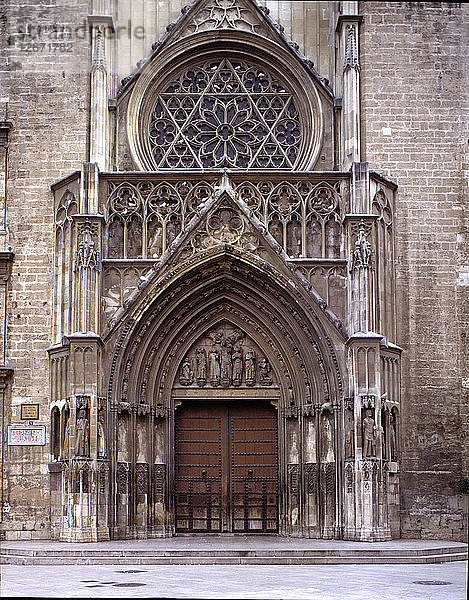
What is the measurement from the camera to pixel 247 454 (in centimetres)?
2033

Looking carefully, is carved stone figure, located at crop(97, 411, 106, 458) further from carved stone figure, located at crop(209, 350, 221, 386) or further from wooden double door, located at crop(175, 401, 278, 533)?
carved stone figure, located at crop(209, 350, 221, 386)

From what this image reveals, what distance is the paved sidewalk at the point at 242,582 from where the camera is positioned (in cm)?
1081

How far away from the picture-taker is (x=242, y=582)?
12.3 metres

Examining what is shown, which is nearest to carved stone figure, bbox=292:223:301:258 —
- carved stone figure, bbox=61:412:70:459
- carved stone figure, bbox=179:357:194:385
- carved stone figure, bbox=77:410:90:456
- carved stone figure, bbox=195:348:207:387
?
carved stone figure, bbox=195:348:207:387

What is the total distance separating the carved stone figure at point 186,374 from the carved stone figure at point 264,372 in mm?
1366

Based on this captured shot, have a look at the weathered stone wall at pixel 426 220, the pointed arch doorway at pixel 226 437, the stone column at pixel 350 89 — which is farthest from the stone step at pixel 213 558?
the stone column at pixel 350 89

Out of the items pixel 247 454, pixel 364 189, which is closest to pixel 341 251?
pixel 364 189

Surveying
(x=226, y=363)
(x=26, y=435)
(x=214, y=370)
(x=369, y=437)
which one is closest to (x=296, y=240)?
(x=226, y=363)

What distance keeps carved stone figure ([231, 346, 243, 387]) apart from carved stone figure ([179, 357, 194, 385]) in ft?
2.79

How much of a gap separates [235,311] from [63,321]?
133 inches

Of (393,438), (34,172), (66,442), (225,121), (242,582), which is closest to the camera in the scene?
(242,582)

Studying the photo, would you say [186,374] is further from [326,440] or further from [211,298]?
[326,440]

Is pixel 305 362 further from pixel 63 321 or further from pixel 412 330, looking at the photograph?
pixel 63 321

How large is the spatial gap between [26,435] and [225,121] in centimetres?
756
